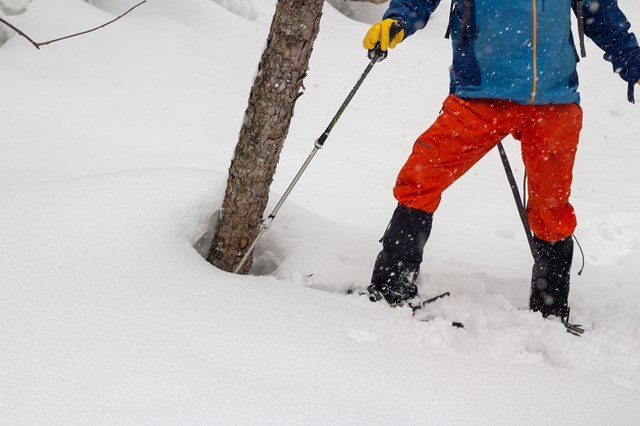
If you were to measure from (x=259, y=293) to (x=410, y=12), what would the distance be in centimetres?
139

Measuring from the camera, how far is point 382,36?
2.32 meters

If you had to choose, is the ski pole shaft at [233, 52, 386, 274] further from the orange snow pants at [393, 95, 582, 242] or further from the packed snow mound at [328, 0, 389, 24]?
the packed snow mound at [328, 0, 389, 24]

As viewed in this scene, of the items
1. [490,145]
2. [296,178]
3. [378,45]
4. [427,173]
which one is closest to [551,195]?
[490,145]

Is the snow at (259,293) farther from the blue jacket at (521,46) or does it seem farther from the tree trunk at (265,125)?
the blue jacket at (521,46)

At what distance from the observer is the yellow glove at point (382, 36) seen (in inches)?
91.2

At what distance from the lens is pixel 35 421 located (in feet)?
4.45

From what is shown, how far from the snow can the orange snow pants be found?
21.3 inches

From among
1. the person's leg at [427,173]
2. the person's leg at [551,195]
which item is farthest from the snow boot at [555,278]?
the person's leg at [427,173]

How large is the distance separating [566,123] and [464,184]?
2515mm

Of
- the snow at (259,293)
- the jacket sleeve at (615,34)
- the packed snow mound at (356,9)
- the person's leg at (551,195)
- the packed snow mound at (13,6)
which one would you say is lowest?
the snow at (259,293)

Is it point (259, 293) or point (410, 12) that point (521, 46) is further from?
point (259, 293)

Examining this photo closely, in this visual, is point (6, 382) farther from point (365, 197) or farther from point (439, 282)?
point (365, 197)

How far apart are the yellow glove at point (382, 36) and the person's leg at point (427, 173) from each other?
1.26ft

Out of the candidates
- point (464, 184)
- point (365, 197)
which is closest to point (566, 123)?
point (365, 197)
